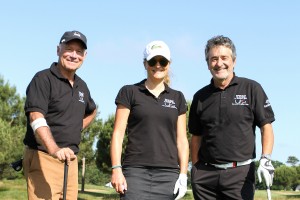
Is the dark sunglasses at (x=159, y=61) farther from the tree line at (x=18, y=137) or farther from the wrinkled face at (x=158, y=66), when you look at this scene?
the tree line at (x=18, y=137)

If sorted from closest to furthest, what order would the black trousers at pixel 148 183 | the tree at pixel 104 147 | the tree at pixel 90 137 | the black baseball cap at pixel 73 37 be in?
the black trousers at pixel 148 183 → the black baseball cap at pixel 73 37 → the tree at pixel 104 147 → the tree at pixel 90 137

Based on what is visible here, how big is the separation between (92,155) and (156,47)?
3855 centimetres

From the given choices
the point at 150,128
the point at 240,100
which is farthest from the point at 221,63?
the point at 150,128

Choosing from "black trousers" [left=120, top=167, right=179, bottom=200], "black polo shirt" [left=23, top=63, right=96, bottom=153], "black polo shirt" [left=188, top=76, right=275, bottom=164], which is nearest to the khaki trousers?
"black polo shirt" [left=23, top=63, right=96, bottom=153]

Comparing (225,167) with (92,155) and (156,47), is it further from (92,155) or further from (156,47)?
(92,155)

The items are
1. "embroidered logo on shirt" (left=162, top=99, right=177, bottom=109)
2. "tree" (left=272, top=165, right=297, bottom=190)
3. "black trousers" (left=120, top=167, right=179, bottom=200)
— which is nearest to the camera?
"black trousers" (left=120, top=167, right=179, bottom=200)

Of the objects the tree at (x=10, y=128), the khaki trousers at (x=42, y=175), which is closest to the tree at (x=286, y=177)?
the tree at (x=10, y=128)

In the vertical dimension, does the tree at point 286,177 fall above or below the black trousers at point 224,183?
below

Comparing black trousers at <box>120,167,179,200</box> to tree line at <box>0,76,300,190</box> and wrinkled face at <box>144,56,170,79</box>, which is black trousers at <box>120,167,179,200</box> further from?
tree line at <box>0,76,300,190</box>

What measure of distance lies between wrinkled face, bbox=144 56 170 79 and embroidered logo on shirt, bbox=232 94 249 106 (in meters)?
0.94

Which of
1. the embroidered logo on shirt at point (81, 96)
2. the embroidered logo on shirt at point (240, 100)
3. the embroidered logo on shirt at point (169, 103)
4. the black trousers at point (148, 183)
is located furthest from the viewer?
the embroidered logo on shirt at point (81, 96)

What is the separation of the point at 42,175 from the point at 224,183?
219 centimetres

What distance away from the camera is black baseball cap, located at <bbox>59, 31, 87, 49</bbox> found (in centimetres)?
586

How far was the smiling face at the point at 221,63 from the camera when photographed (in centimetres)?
571
